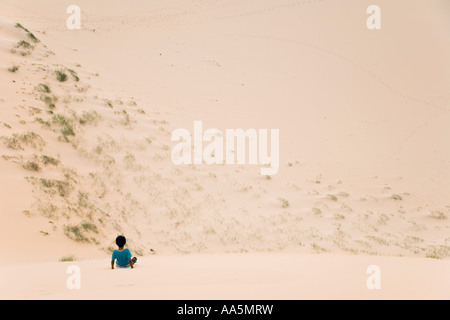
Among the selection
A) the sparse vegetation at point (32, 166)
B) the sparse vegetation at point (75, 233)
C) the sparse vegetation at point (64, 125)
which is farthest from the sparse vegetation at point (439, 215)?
the sparse vegetation at point (32, 166)

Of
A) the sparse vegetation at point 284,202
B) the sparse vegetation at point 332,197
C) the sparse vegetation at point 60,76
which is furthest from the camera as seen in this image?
the sparse vegetation at point 60,76

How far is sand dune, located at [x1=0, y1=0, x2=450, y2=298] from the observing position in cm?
1238

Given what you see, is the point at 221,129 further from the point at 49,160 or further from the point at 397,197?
the point at 49,160

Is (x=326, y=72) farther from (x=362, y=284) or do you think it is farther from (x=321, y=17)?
(x=362, y=284)

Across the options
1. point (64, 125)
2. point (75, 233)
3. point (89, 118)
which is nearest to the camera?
point (75, 233)

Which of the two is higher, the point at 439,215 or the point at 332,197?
the point at 332,197

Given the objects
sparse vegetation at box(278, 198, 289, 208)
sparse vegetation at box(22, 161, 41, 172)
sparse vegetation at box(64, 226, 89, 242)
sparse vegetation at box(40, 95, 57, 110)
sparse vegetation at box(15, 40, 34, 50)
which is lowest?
sparse vegetation at box(64, 226, 89, 242)

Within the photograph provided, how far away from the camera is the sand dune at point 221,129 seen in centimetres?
1238

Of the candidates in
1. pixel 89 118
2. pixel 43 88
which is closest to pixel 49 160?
pixel 89 118

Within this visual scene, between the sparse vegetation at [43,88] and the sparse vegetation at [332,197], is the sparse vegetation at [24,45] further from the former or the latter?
the sparse vegetation at [332,197]

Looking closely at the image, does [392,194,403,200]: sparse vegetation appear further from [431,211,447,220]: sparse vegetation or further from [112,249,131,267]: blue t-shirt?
[112,249,131,267]: blue t-shirt

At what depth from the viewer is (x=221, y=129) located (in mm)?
22359

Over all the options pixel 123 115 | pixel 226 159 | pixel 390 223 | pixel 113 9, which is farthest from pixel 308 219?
pixel 113 9

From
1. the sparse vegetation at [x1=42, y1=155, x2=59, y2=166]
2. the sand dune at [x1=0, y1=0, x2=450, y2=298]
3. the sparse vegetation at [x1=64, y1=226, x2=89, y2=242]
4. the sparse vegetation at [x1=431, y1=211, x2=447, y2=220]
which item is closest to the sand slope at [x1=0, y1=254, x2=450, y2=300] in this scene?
the sand dune at [x1=0, y1=0, x2=450, y2=298]
